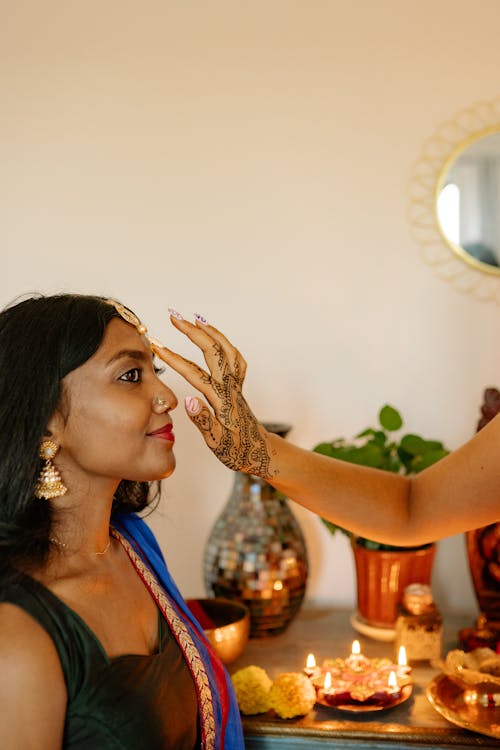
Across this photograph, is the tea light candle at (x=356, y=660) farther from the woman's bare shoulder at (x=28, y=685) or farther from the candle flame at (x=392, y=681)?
the woman's bare shoulder at (x=28, y=685)

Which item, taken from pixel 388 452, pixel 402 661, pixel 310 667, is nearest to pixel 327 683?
pixel 310 667

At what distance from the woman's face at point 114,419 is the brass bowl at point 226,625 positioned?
539mm

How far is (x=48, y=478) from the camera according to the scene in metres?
1.34

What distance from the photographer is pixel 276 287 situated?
2.26 m

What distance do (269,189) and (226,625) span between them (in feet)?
3.82

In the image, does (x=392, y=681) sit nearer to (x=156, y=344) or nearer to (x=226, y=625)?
(x=226, y=625)

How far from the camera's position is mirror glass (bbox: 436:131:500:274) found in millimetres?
2145

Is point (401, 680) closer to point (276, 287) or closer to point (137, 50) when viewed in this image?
point (276, 287)

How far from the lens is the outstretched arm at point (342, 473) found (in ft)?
4.38

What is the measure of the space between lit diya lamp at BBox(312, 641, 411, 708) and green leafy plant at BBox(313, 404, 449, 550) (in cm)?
30

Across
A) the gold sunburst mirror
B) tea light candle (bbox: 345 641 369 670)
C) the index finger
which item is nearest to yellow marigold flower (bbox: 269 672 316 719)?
tea light candle (bbox: 345 641 369 670)

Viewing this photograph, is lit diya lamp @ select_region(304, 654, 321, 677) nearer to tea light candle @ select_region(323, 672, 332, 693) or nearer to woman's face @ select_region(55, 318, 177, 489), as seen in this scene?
tea light candle @ select_region(323, 672, 332, 693)

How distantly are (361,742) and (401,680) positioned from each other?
0.17 m

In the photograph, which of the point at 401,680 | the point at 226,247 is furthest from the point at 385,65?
the point at 401,680
